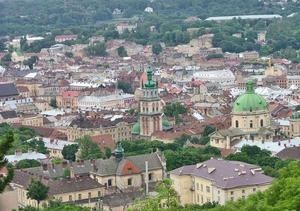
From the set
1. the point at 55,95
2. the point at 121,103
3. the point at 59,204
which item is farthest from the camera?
the point at 55,95

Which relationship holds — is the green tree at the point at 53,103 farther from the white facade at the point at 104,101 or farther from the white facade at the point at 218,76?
the white facade at the point at 218,76

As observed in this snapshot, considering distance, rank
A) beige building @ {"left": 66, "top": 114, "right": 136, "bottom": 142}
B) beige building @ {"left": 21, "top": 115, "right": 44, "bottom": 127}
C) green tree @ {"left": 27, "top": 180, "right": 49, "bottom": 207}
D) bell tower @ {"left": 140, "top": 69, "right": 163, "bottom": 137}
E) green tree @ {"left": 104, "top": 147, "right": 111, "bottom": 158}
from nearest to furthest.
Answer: green tree @ {"left": 27, "top": 180, "right": 49, "bottom": 207}, green tree @ {"left": 104, "top": 147, "right": 111, "bottom": 158}, bell tower @ {"left": 140, "top": 69, "right": 163, "bottom": 137}, beige building @ {"left": 66, "top": 114, "right": 136, "bottom": 142}, beige building @ {"left": 21, "top": 115, "right": 44, "bottom": 127}

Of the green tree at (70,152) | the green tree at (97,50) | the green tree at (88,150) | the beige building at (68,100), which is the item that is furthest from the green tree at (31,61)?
the green tree at (88,150)

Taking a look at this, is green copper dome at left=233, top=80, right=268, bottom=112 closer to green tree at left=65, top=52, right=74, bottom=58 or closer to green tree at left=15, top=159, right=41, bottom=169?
green tree at left=15, top=159, right=41, bottom=169

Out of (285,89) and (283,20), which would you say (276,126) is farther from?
(283,20)

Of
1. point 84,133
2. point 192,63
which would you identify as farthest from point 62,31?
point 84,133

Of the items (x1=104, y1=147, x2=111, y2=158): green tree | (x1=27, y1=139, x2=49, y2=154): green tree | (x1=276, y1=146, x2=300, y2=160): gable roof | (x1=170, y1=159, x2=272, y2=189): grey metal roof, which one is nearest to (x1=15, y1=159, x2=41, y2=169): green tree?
(x1=104, y1=147, x2=111, y2=158): green tree

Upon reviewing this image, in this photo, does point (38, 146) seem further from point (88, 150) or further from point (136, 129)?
point (136, 129)
